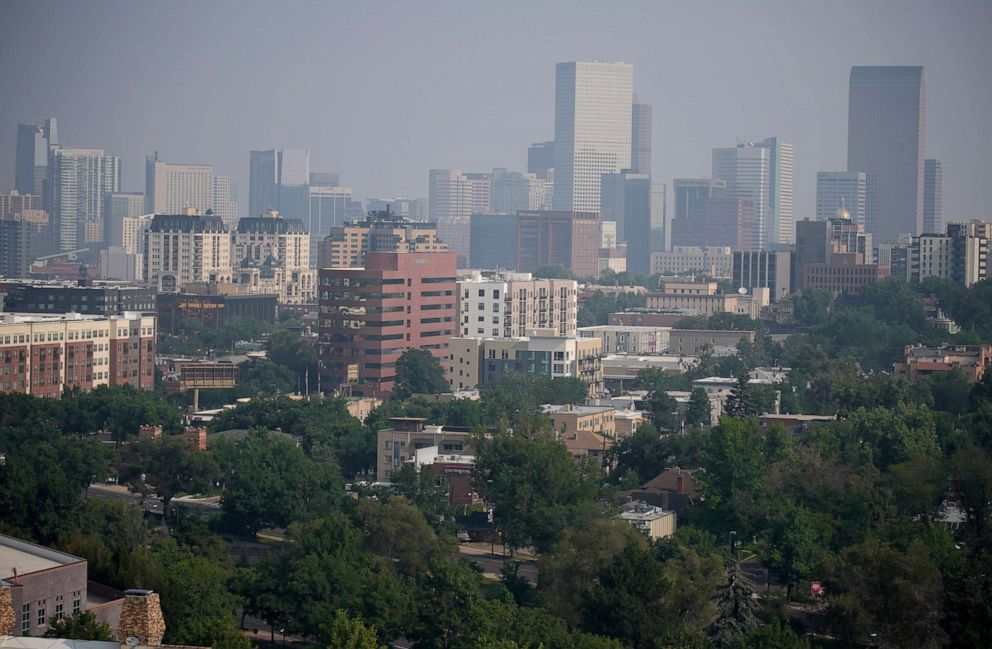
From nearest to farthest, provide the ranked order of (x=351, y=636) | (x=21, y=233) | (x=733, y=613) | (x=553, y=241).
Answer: (x=351, y=636), (x=733, y=613), (x=21, y=233), (x=553, y=241)

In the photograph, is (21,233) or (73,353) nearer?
(73,353)

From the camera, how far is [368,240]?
134625 mm

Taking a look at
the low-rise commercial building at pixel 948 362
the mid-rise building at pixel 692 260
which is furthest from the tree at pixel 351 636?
the mid-rise building at pixel 692 260

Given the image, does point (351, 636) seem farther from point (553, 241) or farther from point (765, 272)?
point (553, 241)

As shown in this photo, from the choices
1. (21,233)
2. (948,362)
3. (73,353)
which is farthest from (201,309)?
(948,362)

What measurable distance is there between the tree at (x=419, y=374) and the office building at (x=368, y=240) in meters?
58.5

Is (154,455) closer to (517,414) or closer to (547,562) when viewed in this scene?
(517,414)

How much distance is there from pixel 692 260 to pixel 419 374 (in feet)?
381

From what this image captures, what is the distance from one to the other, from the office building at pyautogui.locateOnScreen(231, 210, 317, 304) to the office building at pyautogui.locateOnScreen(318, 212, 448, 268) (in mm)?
2570

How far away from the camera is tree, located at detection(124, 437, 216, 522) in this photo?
48.6 metres

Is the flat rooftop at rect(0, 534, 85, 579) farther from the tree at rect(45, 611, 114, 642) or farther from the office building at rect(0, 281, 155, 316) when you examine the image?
the office building at rect(0, 281, 155, 316)

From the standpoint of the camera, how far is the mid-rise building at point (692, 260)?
18238 cm

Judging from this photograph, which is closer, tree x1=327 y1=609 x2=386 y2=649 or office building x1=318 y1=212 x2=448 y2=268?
tree x1=327 y1=609 x2=386 y2=649

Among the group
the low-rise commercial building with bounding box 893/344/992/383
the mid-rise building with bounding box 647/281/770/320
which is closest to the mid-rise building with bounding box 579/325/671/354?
the mid-rise building with bounding box 647/281/770/320
